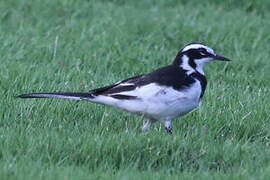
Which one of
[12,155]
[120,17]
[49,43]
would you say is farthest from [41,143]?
[120,17]

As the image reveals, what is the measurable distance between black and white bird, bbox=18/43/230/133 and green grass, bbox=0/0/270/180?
0.65 feet

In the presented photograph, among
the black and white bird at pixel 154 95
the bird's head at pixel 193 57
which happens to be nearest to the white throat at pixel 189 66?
the bird's head at pixel 193 57

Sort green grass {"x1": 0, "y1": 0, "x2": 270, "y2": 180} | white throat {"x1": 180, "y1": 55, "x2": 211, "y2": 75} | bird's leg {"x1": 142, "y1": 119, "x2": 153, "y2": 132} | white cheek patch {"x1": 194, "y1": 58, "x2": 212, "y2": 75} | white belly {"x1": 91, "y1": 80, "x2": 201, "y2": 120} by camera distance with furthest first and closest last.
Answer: white cheek patch {"x1": 194, "y1": 58, "x2": 212, "y2": 75} → white throat {"x1": 180, "y1": 55, "x2": 211, "y2": 75} → bird's leg {"x1": 142, "y1": 119, "x2": 153, "y2": 132} → white belly {"x1": 91, "y1": 80, "x2": 201, "y2": 120} → green grass {"x1": 0, "y1": 0, "x2": 270, "y2": 180}

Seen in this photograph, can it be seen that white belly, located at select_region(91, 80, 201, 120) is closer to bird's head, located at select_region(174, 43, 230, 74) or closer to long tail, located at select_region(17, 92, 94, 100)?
long tail, located at select_region(17, 92, 94, 100)

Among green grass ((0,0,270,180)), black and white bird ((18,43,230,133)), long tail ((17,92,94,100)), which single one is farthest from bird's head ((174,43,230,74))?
long tail ((17,92,94,100))

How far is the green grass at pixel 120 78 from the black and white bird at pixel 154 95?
0.20 m

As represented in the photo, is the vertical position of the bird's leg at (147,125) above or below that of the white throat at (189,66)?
below

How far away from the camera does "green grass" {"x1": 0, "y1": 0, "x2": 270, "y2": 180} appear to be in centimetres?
513

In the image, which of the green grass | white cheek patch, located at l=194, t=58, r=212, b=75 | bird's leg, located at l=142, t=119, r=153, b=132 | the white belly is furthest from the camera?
white cheek patch, located at l=194, t=58, r=212, b=75

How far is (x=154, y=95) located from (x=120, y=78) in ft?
6.54

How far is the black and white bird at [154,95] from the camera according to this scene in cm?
598

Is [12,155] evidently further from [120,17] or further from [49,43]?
[120,17]

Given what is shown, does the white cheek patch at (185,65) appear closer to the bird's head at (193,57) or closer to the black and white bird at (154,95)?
the bird's head at (193,57)

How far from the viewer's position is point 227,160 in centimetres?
532
